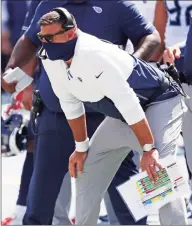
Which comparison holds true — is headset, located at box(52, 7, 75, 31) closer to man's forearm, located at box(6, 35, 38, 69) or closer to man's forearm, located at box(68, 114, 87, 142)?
man's forearm, located at box(68, 114, 87, 142)

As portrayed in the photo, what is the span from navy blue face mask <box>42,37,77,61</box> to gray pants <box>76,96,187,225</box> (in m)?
0.45

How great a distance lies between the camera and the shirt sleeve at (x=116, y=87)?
10.5 feet

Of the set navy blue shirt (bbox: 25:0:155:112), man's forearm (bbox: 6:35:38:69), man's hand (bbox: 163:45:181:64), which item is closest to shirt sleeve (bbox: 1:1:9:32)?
man's forearm (bbox: 6:35:38:69)

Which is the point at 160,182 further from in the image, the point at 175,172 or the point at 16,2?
the point at 16,2

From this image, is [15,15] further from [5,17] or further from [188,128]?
[188,128]

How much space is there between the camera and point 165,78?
11.5 ft

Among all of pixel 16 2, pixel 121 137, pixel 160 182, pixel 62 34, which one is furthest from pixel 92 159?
pixel 16 2

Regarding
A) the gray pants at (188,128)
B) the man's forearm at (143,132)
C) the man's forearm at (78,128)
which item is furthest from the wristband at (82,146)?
the gray pants at (188,128)

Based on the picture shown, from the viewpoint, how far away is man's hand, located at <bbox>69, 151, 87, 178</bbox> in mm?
3591

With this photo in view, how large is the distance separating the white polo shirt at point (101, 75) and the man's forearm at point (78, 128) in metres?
0.22

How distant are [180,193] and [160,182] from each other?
111 mm

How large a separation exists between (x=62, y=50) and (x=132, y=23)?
81 centimetres

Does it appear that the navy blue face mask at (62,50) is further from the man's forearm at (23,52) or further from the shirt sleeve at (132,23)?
the man's forearm at (23,52)

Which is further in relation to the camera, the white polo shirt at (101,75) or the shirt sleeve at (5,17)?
the shirt sleeve at (5,17)
